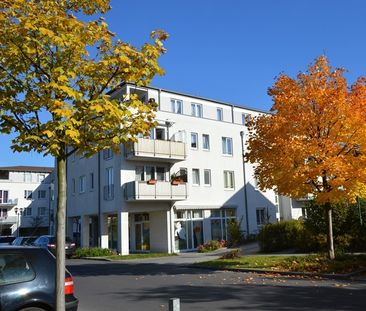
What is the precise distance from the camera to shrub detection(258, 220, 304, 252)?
24.9 metres

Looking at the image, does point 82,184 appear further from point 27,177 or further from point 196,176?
point 27,177

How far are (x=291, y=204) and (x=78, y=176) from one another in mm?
20650

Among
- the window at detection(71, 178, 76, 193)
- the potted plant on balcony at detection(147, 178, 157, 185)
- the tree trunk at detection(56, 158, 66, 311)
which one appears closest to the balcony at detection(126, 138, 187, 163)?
the potted plant on balcony at detection(147, 178, 157, 185)

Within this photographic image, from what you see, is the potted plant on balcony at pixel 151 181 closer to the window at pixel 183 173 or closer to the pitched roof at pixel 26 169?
the window at pixel 183 173

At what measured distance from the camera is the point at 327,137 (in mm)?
16250

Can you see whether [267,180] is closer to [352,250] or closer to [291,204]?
[352,250]

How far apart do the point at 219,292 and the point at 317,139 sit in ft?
22.6

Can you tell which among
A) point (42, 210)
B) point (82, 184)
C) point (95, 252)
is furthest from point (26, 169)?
point (95, 252)

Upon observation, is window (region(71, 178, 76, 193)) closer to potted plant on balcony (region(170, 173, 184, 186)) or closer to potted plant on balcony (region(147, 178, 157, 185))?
potted plant on balcony (region(170, 173, 184, 186))

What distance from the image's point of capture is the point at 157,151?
31766 mm

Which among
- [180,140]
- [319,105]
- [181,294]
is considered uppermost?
[180,140]

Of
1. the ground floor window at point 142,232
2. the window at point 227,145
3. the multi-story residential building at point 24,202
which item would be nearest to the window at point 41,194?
the multi-story residential building at point 24,202

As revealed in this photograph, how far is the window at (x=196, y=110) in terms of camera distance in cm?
3716

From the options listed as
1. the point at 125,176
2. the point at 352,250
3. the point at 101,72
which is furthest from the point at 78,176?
the point at 101,72
